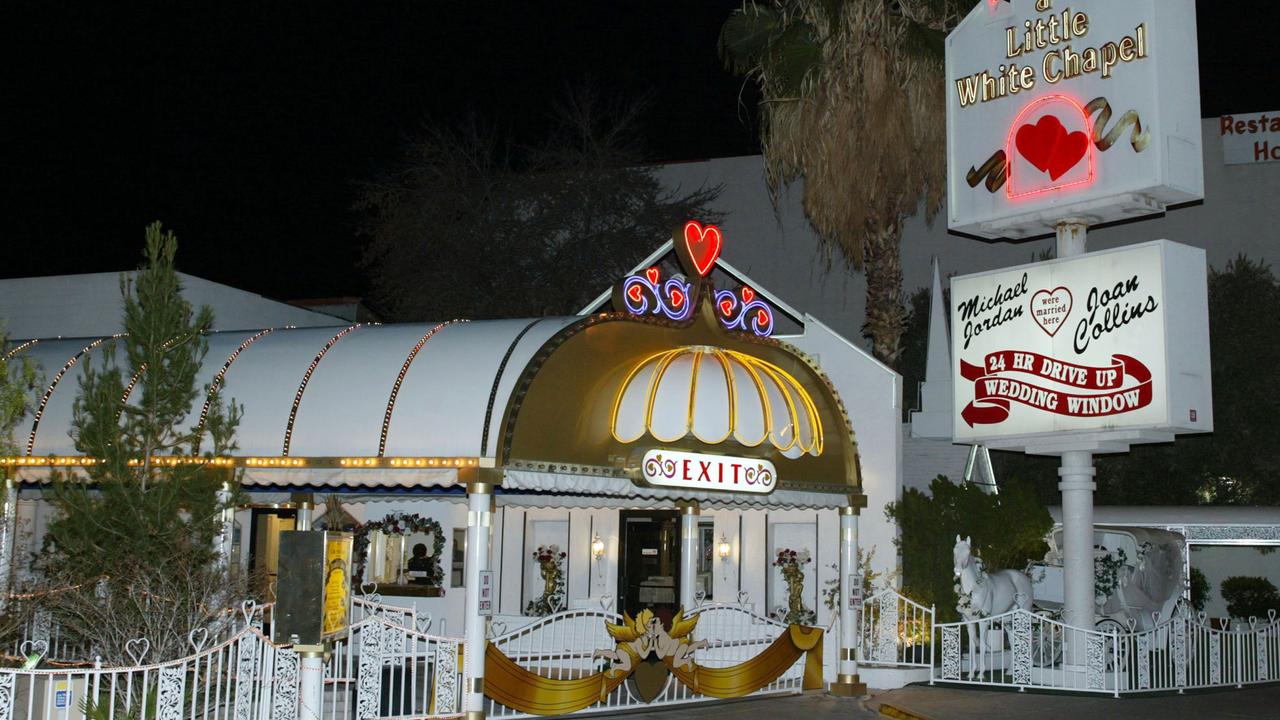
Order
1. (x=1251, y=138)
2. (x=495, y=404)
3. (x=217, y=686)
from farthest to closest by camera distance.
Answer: (x=1251, y=138), (x=495, y=404), (x=217, y=686)

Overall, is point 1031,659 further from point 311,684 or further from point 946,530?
point 311,684

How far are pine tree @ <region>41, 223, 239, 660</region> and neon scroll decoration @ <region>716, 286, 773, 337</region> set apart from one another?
683 centimetres

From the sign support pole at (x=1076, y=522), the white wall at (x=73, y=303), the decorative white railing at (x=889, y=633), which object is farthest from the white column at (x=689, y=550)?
the white wall at (x=73, y=303)

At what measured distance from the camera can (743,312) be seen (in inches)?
686

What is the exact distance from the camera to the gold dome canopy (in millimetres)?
15812

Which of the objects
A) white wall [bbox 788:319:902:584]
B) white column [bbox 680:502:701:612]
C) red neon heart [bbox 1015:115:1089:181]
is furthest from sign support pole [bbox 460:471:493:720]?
red neon heart [bbox 1015:115:1089:181]

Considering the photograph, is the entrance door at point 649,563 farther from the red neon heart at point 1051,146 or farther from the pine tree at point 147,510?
the pine tree at point 147,510

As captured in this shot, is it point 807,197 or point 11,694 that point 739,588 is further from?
point 11,694

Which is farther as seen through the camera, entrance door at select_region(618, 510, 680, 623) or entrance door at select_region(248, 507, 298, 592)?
entrance door at select_region(618, 510, 680, 623)

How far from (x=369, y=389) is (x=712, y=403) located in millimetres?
4275

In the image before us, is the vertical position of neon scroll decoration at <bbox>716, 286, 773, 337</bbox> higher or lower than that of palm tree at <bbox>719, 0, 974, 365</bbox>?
lower

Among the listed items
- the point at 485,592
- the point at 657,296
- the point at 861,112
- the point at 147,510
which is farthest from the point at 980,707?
the point at 147,510

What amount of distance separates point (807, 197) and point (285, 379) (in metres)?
10.2

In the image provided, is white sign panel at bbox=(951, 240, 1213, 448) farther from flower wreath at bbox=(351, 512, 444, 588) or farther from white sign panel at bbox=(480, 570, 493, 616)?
white sign panel at bbox=(480, 570, 493, 616)
